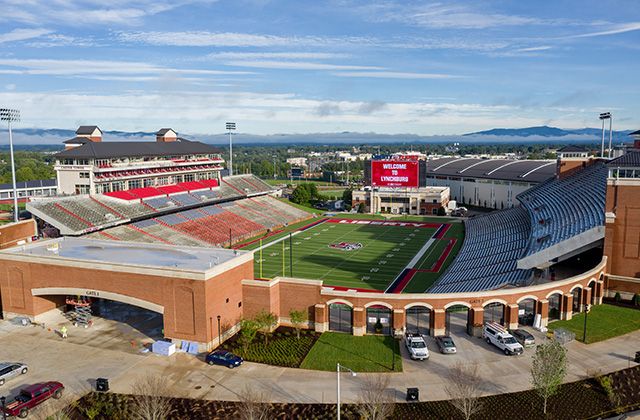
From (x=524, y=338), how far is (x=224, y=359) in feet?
58.3

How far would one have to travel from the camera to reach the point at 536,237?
1768 inches

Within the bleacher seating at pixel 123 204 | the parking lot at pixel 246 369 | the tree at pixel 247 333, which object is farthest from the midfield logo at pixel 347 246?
the tree at pixel 247 333

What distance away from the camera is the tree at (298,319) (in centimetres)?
3247

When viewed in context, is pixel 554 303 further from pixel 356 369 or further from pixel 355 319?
pixel 356 369

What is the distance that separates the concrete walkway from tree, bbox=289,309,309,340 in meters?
4.91

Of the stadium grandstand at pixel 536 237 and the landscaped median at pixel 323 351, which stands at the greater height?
the stadium grandstand at pixel 536 237

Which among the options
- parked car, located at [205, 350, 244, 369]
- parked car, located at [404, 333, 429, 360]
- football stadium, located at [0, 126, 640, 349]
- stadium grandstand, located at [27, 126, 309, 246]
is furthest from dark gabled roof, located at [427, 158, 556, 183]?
parked car, located at [205, 350, 244, 369]

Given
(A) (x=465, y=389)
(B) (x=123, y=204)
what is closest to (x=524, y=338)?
(A) (x=465, y=389)

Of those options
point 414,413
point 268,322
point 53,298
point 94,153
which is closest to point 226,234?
point 94,153

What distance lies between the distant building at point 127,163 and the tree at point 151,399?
Answer: 44220mm

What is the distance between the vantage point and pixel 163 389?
24672mm

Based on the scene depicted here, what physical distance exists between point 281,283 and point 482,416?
15.6 metres

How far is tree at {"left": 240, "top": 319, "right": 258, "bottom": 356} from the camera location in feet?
98.6

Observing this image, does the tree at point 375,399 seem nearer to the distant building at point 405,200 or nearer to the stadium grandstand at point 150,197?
the stadium grandstand at point 150,197
